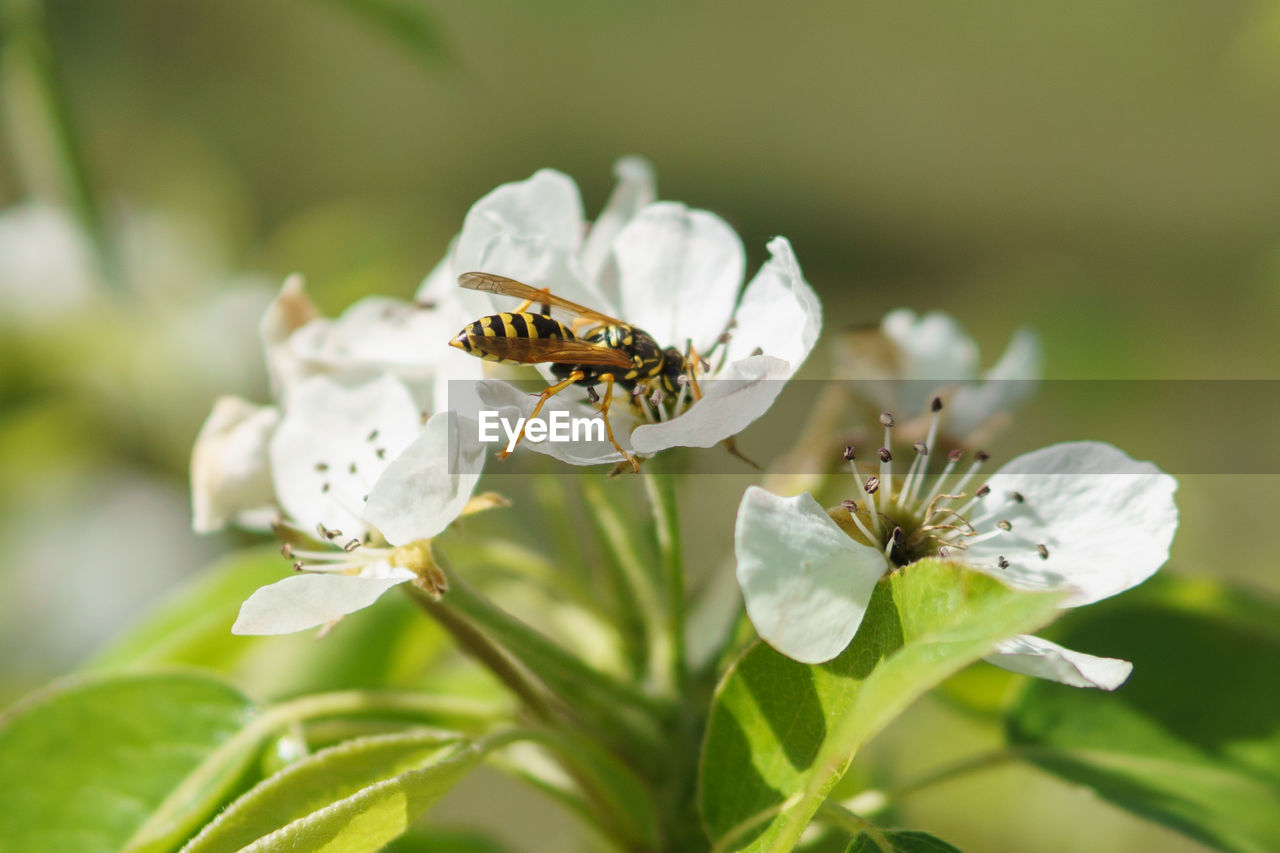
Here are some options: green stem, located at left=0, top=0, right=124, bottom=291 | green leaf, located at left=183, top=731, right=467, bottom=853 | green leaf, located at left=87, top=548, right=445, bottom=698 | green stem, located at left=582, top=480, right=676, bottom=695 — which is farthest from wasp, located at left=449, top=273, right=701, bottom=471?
green stem, located at left=0, top=0, right=124, bottom=291

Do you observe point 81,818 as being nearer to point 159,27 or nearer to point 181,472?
point 181,472

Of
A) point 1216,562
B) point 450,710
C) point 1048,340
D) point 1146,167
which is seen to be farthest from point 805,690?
point 1146,167

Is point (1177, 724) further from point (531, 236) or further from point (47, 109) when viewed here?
point (47, 109)

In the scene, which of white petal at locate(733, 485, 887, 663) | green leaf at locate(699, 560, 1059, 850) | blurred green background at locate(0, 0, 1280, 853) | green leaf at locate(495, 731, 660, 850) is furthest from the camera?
blurred green background at locate(0, 0, 1280, 853)

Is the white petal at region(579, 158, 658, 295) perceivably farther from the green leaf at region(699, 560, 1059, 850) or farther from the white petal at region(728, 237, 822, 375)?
the green leaf at region(699, 560, 1059, 850)

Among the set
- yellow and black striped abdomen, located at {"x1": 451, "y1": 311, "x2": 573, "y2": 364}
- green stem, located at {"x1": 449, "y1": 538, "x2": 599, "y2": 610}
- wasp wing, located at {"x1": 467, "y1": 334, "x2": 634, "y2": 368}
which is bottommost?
green stem, located at {"x1": 449, "y1": 538, "x2": 599, "y2": 610}

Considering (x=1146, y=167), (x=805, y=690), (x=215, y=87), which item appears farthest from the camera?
(x=1146, y=167)

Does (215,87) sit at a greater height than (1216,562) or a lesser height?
greater
